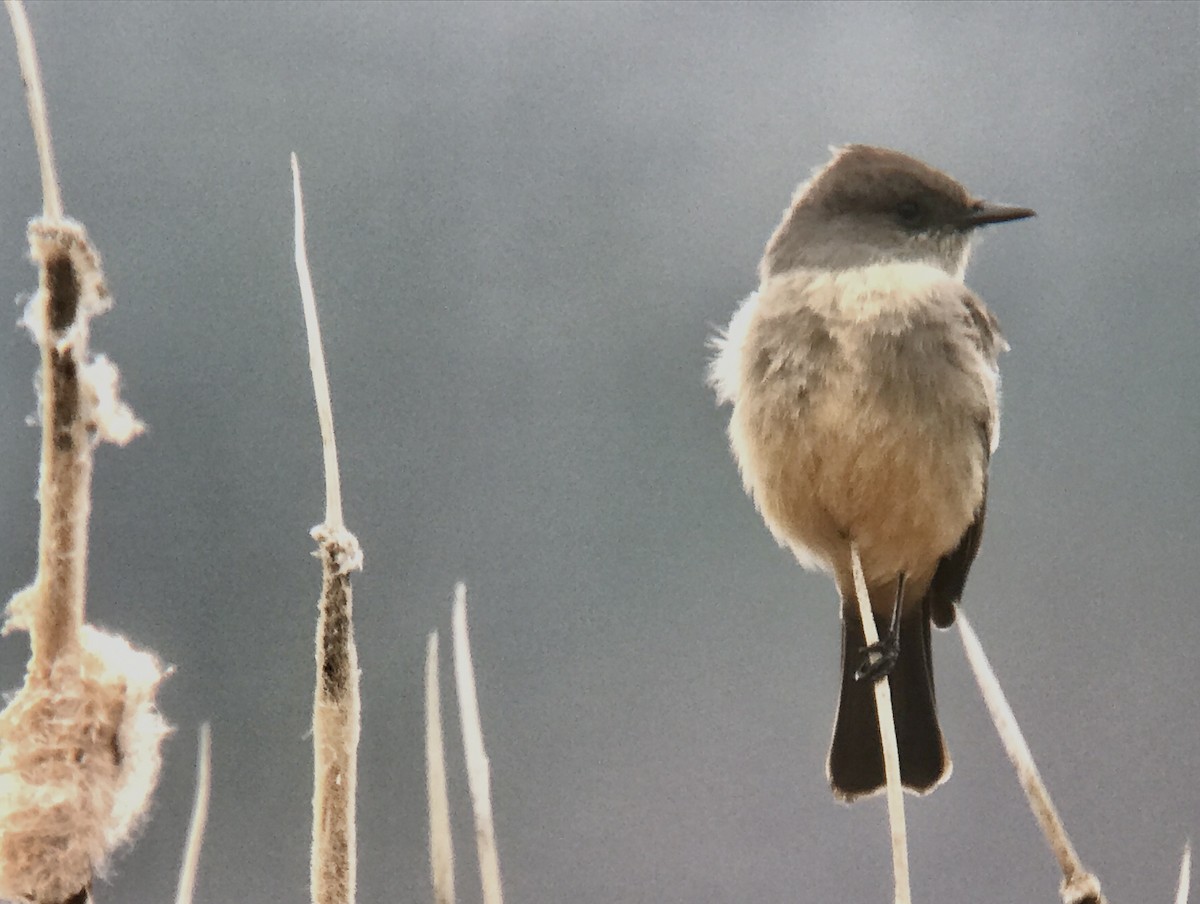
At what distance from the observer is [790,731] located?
3.48 feet

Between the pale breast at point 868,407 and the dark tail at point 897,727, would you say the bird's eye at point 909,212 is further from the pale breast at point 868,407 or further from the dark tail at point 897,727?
the dark tail at point 897,727

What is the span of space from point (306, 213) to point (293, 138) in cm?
7

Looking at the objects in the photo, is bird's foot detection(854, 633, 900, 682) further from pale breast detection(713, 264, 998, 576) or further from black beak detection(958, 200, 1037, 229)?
black beak detection(958, 200, 1037, 229)

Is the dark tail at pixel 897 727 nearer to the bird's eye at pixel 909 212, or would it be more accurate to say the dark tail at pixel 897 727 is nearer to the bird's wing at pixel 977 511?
the bird's wing at pixel 977 511

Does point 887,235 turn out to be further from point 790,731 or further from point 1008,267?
point 790,731

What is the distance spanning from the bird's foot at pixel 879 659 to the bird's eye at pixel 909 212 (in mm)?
371

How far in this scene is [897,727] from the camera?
101cm

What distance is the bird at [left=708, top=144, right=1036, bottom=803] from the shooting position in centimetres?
91

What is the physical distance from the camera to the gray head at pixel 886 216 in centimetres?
99

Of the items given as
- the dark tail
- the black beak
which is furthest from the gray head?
the dark tail

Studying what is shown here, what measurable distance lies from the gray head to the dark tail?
32 centimetres

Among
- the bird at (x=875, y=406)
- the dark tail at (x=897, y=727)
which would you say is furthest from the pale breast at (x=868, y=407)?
the dark tail at (x=897, y=727)

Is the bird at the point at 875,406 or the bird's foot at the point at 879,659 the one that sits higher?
the bird at the point at 875,406

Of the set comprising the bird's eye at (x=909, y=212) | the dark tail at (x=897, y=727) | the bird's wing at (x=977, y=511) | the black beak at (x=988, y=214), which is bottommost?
the dark tail at (x=897, y=727)
